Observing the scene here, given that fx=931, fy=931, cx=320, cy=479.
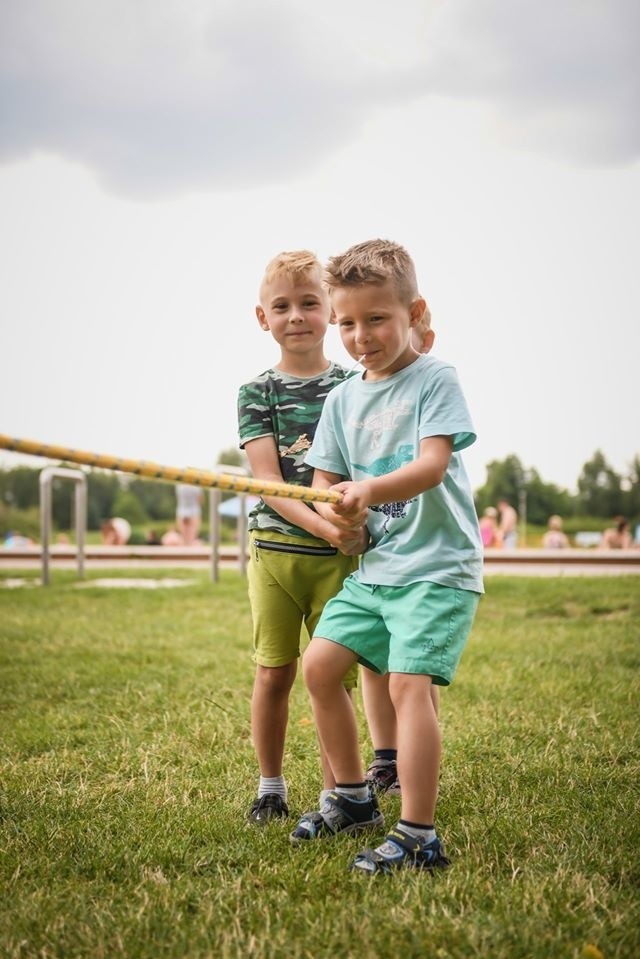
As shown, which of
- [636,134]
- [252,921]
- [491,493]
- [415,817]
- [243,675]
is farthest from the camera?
[491,493]

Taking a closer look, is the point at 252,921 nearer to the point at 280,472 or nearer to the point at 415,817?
the point at 415,817

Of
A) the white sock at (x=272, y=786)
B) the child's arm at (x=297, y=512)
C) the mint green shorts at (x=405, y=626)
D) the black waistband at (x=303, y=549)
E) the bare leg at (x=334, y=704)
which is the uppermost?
the child's arm at (x=297, y=512)

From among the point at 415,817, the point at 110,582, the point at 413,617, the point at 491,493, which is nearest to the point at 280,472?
the point at 413,617

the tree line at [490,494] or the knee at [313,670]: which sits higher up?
the tree line at [490,494]

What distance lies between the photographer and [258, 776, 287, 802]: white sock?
272cm

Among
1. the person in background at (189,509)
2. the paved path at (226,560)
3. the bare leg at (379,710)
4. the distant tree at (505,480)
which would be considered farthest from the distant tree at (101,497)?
the bare leg at (379,710)

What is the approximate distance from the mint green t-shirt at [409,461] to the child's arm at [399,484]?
7 centimetres

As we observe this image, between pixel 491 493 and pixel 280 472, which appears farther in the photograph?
pixel 491 493

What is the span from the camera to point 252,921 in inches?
74.4

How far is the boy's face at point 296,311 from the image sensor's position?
107 inches

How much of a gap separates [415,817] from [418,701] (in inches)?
10.6

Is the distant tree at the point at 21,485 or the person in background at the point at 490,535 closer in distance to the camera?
the person in background at the point at 490,535

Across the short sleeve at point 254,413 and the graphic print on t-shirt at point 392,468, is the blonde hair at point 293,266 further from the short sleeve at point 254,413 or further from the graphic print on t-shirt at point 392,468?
the graphic print on t-shirt at point 392,468

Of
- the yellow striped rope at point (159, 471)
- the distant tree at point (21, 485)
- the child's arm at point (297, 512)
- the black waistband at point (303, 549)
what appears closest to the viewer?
the yellow striped rope at point (159, 471)
